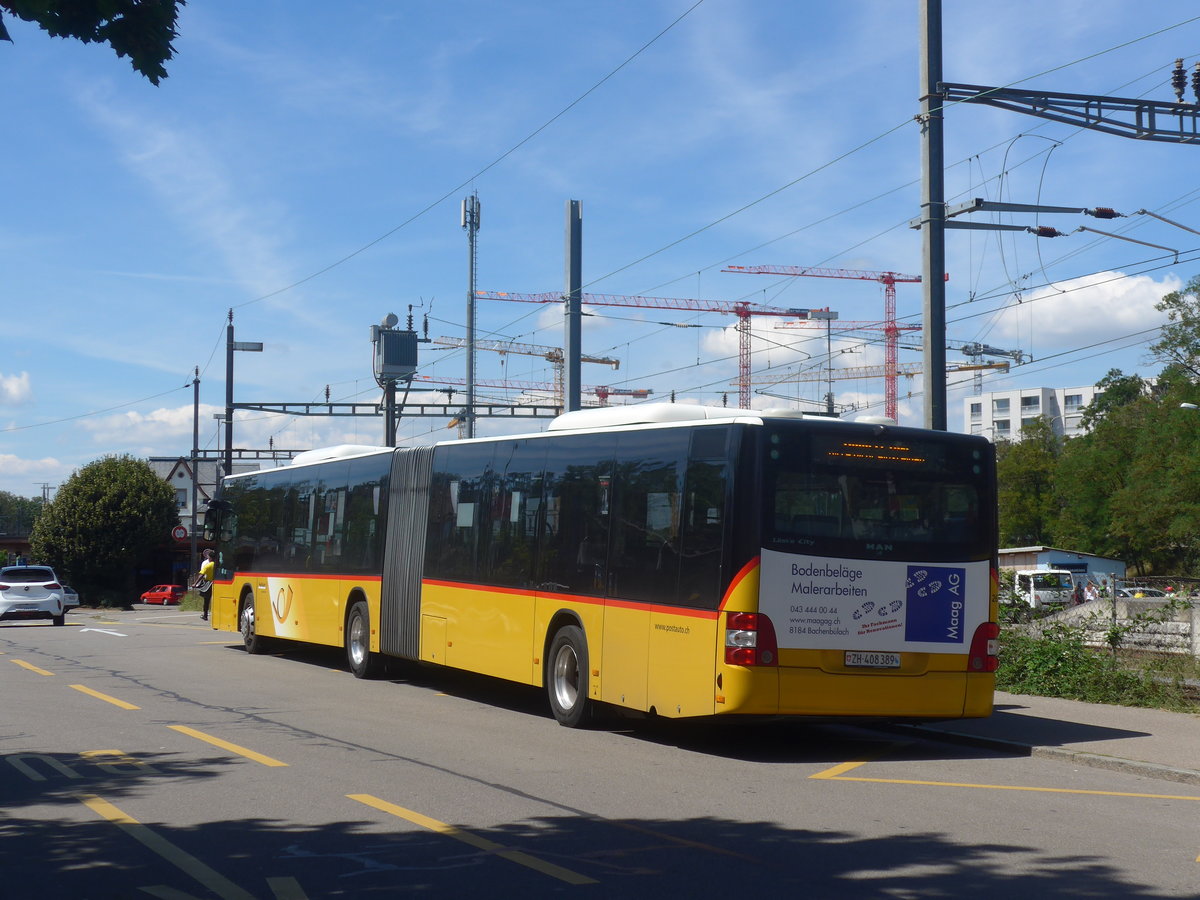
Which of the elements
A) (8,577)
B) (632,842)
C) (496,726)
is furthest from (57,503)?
(632,842)

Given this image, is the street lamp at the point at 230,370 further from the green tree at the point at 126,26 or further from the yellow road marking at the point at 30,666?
the green tree at the point at 126,26

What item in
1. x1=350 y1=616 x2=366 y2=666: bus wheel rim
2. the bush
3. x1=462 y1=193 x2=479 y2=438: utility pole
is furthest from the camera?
x1=462 y1=193 x2=479 y2=438: utility pole

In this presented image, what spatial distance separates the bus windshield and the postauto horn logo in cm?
15

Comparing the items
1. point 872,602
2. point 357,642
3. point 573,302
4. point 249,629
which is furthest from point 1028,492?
point 872,602

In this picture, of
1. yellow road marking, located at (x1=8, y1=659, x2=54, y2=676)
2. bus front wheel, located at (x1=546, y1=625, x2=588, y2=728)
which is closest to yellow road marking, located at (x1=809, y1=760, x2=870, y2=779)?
bus front wheel, located at (x1=546, y1=625, x2=588, y2=728)

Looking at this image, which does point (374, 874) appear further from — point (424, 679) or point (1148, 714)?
point (424, 679)

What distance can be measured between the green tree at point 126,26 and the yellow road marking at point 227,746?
5898 mm

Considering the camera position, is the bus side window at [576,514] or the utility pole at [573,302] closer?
the bus side window at [576,514]

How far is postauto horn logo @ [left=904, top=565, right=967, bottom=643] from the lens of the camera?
475 inches

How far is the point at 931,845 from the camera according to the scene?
7828mm

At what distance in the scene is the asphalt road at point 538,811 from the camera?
6883 mm

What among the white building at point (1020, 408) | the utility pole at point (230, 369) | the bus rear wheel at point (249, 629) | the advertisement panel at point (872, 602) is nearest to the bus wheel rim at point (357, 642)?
the bus rear wheel at point (249, 629)

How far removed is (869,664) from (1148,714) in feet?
13.3

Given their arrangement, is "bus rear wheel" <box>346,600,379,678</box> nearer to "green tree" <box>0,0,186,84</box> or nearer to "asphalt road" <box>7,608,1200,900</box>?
"asphalt road" <box>7,608,1200,900</box>
